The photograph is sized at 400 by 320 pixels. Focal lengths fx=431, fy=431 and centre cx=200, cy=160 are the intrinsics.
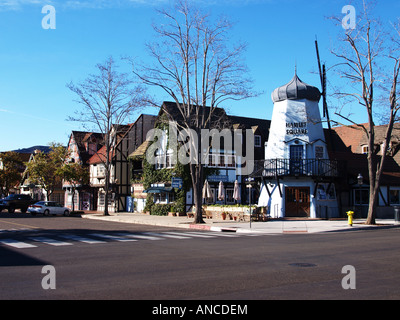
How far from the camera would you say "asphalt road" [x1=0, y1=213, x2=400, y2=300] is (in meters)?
7.64

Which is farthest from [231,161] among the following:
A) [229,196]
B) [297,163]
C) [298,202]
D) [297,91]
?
[297,91]

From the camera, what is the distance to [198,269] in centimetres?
1023

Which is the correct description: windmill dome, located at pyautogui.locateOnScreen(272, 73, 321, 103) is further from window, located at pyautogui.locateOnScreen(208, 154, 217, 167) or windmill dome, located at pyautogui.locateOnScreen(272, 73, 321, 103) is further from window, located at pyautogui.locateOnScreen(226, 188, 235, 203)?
window, located at pyautogui.locateOnScreen(226, 188, 235, 203)

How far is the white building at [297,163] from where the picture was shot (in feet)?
107

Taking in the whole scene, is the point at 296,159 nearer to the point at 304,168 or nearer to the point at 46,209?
the point at 304,168

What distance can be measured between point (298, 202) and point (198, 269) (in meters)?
23.8

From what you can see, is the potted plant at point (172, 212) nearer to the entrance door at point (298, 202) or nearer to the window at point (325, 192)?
the entrance door at point (298, 202)

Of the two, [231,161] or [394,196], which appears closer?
[394,196]

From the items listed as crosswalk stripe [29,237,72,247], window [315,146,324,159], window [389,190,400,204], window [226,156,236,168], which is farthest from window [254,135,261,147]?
crosswalk stripe [29,237,72,247]

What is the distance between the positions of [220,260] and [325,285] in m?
3.90

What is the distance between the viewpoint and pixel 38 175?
50438 millimetres

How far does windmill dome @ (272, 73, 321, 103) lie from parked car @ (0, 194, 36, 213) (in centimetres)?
3234
